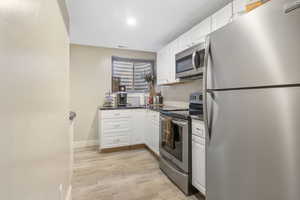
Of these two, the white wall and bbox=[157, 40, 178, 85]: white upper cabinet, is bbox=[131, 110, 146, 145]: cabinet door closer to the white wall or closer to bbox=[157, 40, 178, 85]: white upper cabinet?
bbox=[157, 40, 178, 85]: white upper cabinet

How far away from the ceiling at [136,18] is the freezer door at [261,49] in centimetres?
118

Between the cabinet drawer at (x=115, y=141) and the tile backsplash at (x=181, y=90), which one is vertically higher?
the tile backsplash at (x=181, y=90)

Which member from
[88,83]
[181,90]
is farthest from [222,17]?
[88,83]

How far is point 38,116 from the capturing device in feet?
2.22

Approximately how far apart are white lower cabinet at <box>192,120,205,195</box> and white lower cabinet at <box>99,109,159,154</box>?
1.18 m

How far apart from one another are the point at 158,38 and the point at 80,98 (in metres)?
2.23

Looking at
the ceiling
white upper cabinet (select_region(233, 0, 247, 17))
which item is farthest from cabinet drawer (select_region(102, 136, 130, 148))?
white upper cabinet (select_region(233, 0, 247, 17))

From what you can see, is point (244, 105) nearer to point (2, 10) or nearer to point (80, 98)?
point (2, 10)

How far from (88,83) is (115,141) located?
1.52 meters

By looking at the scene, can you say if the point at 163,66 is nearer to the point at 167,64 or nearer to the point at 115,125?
the point at 167,64

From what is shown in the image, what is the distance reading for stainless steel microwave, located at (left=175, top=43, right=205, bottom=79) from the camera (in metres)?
1.88

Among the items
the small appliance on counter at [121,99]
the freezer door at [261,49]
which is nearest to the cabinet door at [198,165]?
the freezer door at [261,49]

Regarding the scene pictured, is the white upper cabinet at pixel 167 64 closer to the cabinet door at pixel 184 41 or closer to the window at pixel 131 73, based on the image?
the cabinet door at pixel 184 41

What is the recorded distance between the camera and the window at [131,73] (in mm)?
3729
